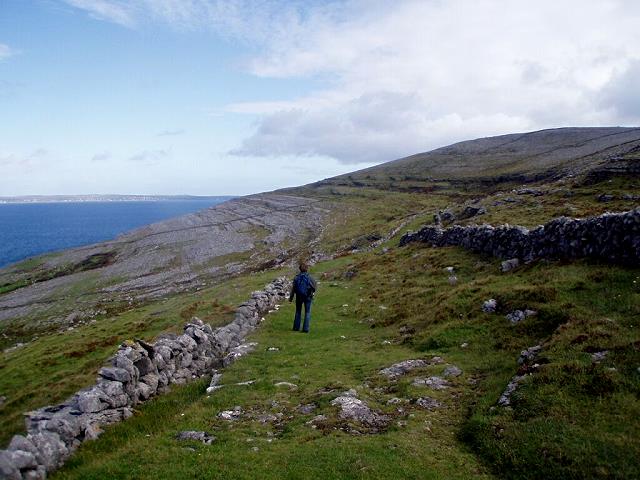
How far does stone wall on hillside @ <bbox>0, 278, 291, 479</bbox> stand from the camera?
1198cm

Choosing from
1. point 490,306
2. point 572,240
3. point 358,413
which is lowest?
point 358,413

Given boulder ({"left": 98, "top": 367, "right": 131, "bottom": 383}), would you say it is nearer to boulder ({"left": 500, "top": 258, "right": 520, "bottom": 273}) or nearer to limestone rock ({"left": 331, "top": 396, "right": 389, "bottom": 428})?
limestone rock ({"left": 331, "top": 396, "right": 389, "bottom": 428})

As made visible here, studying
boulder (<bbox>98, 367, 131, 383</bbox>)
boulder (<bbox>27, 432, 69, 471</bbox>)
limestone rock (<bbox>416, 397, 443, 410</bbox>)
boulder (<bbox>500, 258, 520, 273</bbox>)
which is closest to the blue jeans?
boulder (<bbox>98, 367, 131, 383</bbox>)

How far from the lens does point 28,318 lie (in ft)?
222

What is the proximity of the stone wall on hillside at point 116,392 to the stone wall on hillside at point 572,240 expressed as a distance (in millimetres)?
16800

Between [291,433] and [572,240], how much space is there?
17.5 m

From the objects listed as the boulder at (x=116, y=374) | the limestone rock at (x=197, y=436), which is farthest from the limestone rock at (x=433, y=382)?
the boulder at (x=116, y=374)

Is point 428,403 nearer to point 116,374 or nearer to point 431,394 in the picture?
point 431,394

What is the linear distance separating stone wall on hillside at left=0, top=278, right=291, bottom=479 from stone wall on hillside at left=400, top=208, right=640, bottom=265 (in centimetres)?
1680

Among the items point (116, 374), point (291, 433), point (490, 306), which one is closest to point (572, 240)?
point (490, 306)

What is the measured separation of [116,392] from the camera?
16.0m

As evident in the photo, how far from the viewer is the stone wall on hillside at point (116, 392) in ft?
39.3

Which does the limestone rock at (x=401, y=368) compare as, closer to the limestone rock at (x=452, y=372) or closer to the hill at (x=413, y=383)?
the hill at (x=413, y=383)

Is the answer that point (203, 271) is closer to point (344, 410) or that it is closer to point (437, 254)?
point (437, 254)
